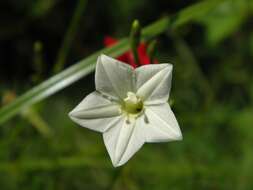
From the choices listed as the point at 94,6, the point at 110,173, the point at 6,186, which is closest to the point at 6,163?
the point at 6,186

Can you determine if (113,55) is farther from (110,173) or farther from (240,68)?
(240,68)

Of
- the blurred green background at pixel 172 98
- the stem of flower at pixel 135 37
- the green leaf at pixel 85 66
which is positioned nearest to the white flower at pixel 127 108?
the stem of flower at pixel 135 37

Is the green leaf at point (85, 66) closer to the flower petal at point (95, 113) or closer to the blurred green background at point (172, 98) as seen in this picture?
the blurred green background at point (172, 98)

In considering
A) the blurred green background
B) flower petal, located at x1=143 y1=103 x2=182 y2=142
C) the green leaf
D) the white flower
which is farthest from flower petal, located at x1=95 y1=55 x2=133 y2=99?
the blurred green background

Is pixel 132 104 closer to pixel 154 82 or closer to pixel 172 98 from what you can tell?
pixel 154 82

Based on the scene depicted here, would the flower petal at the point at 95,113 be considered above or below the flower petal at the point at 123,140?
above

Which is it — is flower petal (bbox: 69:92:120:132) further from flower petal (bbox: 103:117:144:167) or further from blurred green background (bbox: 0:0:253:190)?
blurred green background (bbox: 0:0:253:190)

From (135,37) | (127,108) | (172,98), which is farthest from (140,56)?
(172,98)
